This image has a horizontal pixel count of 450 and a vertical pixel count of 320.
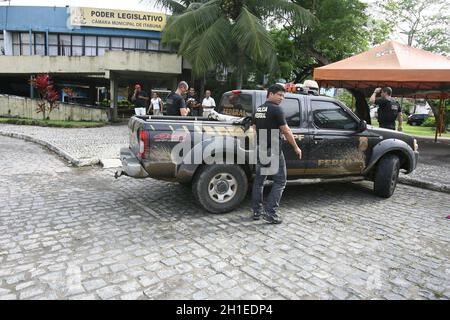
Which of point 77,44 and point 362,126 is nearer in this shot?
point 362,126

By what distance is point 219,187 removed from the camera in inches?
191

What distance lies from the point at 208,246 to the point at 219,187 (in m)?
1.14

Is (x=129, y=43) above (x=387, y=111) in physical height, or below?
above

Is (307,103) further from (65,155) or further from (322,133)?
(65,155)

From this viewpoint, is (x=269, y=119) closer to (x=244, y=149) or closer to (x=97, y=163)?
(x=244, y=149)

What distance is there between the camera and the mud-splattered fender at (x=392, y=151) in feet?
19.0

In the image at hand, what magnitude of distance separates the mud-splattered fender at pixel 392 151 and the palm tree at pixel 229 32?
925cm

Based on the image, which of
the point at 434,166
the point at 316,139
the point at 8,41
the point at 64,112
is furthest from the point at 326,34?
the point at 8,41

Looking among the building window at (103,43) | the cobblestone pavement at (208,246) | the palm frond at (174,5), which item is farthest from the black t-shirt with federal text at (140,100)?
the building window at (103,43)

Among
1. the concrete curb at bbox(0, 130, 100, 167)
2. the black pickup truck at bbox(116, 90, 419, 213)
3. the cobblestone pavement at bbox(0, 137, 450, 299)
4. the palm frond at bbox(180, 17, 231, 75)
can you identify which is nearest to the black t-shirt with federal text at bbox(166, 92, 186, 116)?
the black pickup truck at bbox(116, 90, 419, 213)

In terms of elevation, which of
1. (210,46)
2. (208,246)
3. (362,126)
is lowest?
(208,246)

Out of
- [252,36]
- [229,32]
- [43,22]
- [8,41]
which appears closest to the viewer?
[252,36]
